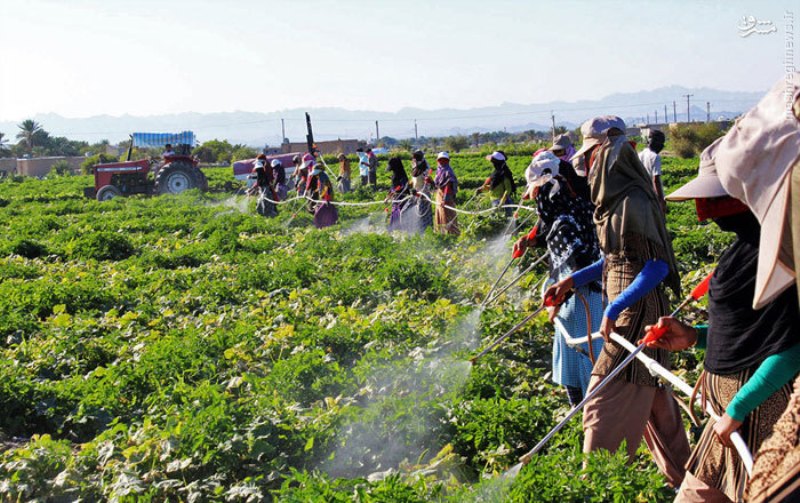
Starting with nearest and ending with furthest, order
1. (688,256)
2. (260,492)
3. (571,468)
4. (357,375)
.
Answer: (571,468) < (260,492) < (357,375) < (688,256)

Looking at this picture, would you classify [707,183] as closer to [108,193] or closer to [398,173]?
[398,173]

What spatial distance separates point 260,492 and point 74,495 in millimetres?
1036

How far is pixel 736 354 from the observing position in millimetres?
2422

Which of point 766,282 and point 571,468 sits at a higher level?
point 766,282

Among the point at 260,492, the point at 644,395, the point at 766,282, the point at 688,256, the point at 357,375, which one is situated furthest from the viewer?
the point at 688,256

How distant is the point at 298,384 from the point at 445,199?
321 inches

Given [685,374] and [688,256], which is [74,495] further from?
[688,256]

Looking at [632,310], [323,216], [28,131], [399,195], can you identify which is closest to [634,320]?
[632,310]

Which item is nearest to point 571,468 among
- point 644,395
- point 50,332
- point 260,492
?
point 644,395

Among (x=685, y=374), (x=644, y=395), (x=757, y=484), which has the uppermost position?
(x=757, y=484)

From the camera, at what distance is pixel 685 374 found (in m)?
5.47

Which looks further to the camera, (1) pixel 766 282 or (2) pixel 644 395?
(2) pixel 644 395

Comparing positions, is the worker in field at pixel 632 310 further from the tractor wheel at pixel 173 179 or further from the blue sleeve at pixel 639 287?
the tractor wheel at pixel 173 179

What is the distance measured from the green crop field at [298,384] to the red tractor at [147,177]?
48.7 ft
